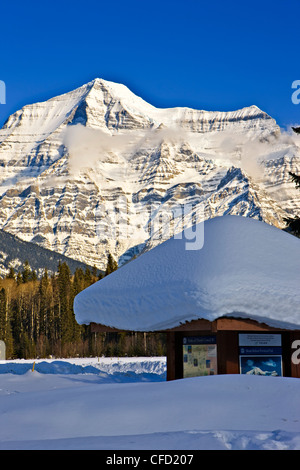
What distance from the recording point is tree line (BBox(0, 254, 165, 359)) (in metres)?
77.4

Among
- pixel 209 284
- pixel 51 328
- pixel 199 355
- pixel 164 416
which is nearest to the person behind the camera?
pixel 164 416

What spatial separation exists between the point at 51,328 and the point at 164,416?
3502 inches

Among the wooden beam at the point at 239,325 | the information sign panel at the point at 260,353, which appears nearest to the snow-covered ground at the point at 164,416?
the wooden beam at the point at 239,325

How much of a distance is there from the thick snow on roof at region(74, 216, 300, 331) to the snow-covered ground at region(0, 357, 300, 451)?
2.59 metres

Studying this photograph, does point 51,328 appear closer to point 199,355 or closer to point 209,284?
point 199,355

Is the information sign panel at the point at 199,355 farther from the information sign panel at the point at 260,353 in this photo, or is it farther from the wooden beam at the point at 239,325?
the wooden beam at the point at 239,325

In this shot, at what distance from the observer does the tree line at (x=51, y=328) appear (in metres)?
77.4

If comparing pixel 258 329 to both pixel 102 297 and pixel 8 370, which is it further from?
pixel 8 370

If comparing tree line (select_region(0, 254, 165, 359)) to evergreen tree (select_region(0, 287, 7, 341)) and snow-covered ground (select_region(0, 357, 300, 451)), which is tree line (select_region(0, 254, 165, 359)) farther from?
snow-covered ground (select_region(0, 357, 300, 451))

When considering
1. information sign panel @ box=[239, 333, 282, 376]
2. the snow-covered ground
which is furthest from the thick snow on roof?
the snow-covered ground

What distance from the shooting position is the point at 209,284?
1191 cm

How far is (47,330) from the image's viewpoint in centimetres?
9488

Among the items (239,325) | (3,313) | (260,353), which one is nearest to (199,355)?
(260,353)
